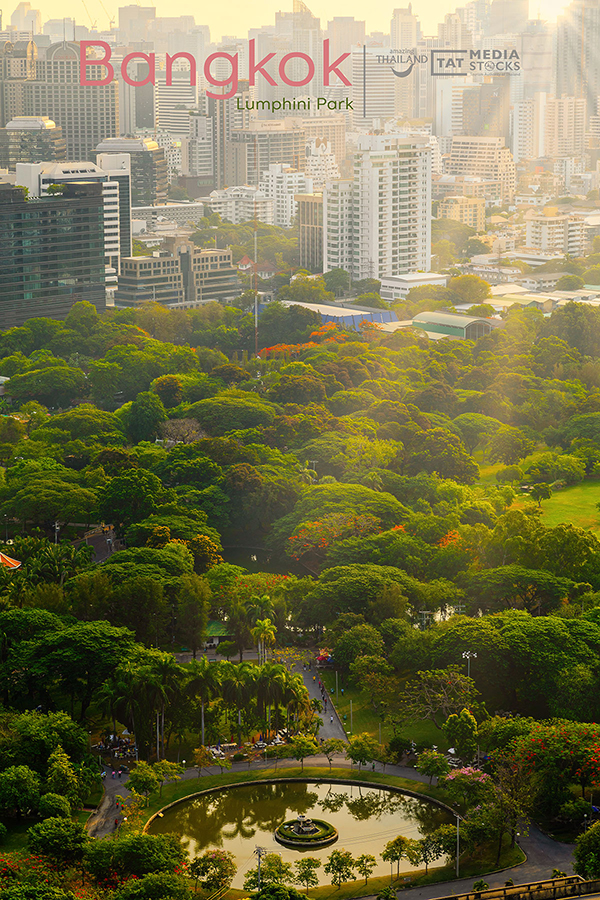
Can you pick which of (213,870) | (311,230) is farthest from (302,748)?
(311,230)

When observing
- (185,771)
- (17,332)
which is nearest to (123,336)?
(17,332)

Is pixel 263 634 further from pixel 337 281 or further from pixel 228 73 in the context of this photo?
pixel 228 73

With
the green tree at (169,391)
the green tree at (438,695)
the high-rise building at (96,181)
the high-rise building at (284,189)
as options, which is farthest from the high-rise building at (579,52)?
the green tree at (438,695)

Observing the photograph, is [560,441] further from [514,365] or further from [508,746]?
[508,746]

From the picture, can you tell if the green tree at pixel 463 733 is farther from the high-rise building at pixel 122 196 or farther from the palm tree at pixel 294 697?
the high-rise building at pixel 122 196

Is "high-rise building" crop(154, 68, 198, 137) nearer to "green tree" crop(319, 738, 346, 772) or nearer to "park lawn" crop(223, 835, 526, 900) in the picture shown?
"green tree" crop(319, 738, 346, 772)

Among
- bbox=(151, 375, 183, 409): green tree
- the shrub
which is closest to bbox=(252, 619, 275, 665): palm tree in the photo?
the shrub
